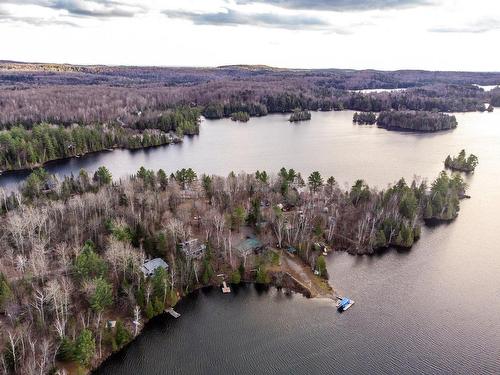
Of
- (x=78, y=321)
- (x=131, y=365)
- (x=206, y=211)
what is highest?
(x=206, y=211)

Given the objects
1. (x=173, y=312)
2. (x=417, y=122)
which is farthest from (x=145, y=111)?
(x=173, y=312)

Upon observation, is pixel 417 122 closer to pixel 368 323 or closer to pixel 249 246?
pixel 249 246

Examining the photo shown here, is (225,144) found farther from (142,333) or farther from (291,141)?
(142,333)

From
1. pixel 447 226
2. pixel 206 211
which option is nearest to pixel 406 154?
pixel 447 226

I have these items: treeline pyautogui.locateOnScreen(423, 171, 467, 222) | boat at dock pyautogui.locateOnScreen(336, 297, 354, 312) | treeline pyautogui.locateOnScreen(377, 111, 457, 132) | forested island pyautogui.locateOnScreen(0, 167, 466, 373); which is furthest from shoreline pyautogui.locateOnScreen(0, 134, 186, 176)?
treeline pyautogui.locateOnScreen(377, 111, 457, 132)

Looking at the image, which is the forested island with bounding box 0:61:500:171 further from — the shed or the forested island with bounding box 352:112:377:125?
the shed

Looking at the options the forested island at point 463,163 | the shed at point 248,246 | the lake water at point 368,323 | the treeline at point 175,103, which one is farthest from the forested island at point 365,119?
the shed at point 248,246
